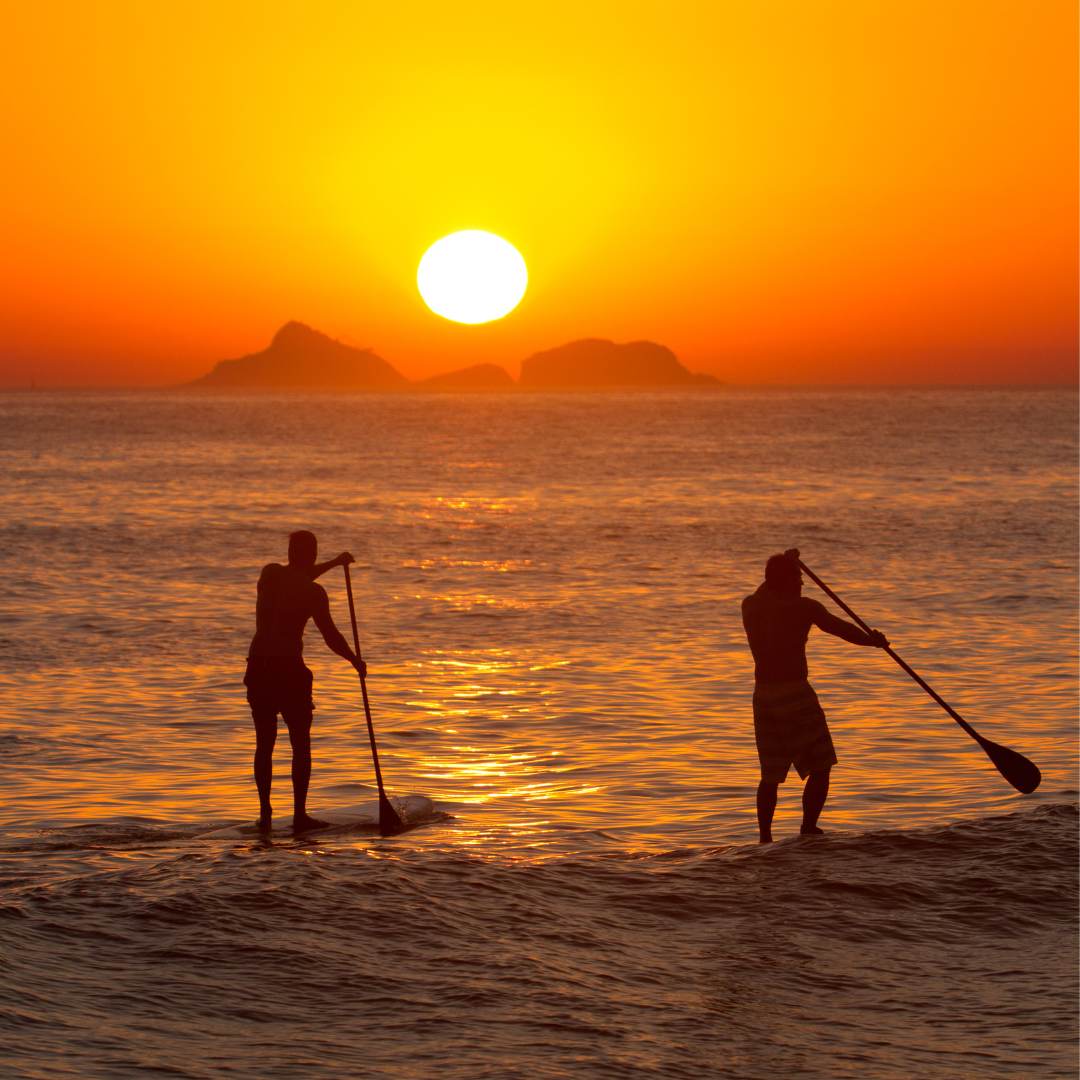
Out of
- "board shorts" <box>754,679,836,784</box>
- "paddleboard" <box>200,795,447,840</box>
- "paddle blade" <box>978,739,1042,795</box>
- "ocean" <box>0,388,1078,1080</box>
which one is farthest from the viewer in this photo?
"paddle blade" <box>978,739,1042,795</box>

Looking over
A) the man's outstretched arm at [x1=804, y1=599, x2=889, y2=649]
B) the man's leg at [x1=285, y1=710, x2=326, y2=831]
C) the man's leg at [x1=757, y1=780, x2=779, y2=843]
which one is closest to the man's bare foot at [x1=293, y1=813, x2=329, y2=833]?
the man's leg at [x1=285, y1=710, x2=326, y2=831]

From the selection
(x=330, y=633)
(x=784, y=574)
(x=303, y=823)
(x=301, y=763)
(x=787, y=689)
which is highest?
(x=784, y=574)

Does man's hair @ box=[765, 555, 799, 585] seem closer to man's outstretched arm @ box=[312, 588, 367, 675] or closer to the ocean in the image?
the ocean

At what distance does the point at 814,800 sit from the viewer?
364 inches

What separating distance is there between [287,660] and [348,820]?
114cm

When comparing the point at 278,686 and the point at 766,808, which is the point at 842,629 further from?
the point at 278,686

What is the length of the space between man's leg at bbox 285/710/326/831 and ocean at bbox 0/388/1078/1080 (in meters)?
0.25

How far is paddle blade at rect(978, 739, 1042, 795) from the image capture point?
10.1m

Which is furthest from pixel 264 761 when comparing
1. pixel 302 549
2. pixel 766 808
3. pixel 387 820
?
pixel 766 808

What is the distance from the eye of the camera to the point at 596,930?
7.57 metres

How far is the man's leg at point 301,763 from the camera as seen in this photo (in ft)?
31.6

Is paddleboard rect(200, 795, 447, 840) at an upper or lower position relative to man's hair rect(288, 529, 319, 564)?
lower

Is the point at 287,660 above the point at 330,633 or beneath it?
beneath

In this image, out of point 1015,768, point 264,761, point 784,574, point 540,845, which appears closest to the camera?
point 784,574
